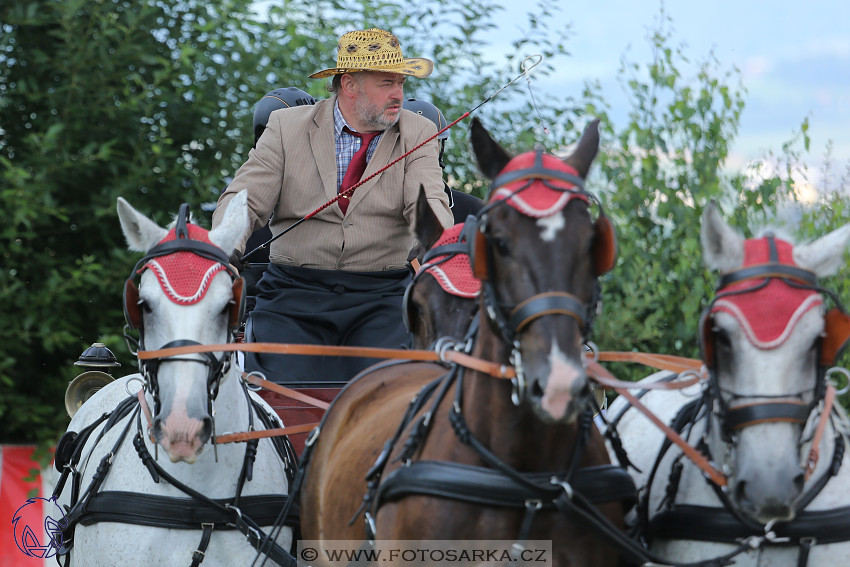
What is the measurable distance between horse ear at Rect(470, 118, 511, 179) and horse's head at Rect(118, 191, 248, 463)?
3.41 feet

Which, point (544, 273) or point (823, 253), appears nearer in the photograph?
point (544, 273)

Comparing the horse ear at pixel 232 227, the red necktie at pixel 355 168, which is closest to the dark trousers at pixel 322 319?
the red necktie at pixel 355 168

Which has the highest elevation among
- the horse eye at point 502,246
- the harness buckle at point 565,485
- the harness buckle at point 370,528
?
the horse eye at point 502,246

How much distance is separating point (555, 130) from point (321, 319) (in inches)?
145

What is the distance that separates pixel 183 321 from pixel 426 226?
1356 mm

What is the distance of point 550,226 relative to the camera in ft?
8.91

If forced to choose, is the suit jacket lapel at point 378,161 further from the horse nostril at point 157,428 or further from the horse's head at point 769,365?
the horse's head at point 769,365

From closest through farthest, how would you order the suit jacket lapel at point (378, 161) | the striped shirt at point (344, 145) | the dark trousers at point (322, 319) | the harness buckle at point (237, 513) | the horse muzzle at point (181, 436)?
the horse muzzle at point (181, 436), the harness buckle at point (237, 513), the dark trousers at point (322, 319), the suit jacket lapel at point (378, 161), the striped shirt at point (344, 145)

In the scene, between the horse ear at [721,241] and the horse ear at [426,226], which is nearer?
the horse ear at [721,241]

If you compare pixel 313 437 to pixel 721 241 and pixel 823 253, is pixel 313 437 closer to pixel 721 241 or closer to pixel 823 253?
pixel 721 241

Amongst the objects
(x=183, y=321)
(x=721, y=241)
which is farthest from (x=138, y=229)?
(x=721, y=241)

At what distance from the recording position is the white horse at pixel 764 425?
9.03 ft

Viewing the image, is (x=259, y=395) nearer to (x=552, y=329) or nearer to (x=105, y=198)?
(x=552, y=329)

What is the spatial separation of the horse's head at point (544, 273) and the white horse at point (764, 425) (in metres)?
0.40
